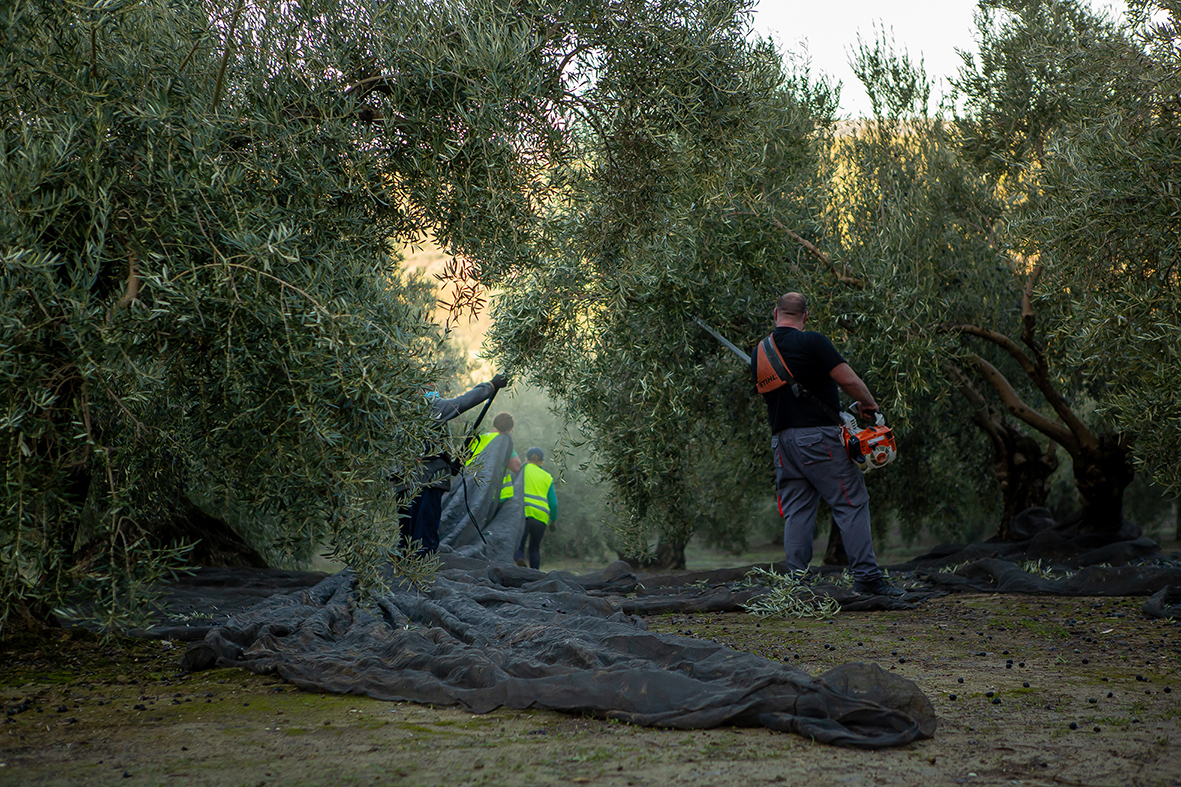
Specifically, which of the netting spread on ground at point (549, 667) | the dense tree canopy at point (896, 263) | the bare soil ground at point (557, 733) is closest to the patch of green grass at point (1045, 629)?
the bare soil ground at point (557, 733)

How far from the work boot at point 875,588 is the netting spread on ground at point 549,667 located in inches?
83.3

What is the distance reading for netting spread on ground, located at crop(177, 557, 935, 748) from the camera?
3.64m

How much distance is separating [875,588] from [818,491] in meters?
0.98

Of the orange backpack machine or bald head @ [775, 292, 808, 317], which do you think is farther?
bald head @ [775, 292, 808, 317]

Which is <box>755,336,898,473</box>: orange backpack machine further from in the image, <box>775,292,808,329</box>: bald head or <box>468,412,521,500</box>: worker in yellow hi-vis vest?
<box>468,412,521,500</box>: worker in yellow hi-vis vest

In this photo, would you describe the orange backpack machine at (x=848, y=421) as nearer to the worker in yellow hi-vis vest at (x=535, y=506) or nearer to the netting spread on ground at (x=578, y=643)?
the netting spread on ground at (x=578, y=643)

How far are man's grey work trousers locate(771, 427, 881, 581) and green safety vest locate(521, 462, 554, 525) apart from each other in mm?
7320

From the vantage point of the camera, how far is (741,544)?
19.0 meters

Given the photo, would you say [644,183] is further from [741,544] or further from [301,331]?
[741,544]

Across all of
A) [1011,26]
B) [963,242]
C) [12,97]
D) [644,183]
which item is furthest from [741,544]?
[12,97]

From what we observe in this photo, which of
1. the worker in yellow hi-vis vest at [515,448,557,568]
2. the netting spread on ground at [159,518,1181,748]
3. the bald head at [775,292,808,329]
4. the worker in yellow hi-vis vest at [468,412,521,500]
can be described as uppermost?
the bald head at [775,292,808,329]

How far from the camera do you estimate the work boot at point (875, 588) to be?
287 inches

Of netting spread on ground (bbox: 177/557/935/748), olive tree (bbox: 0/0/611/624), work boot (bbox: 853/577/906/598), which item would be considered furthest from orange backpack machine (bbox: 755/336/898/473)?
olive tree (bbox: 0/0/611/624)

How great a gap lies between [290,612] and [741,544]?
13916 millimetres
